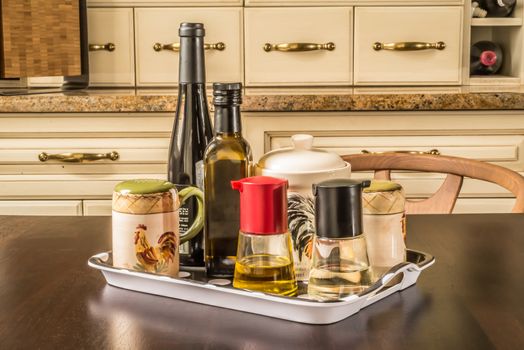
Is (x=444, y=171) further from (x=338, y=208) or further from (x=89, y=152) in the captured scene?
(x=89, y=152)

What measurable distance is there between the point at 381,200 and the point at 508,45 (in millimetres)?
1866

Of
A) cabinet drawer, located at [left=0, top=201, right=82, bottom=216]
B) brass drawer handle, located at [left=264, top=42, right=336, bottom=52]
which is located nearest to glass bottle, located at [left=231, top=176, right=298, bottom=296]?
cabinet drawer, located at [left=0, top=201, right=82, bottom=216]

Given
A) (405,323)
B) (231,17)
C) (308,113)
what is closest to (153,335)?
(405,323)

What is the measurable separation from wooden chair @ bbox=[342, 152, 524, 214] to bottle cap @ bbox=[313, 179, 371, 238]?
0.66m

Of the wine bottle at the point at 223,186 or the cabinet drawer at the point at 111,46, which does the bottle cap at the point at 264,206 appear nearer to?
the wine bottle at the point at 223,186

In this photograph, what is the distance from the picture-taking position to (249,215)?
2.50 feet

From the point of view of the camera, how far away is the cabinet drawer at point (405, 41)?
2389mm

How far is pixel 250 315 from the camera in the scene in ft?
→ 2.46

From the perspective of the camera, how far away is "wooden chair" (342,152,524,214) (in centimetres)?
137

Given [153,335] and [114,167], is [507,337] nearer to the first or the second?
[153,335]

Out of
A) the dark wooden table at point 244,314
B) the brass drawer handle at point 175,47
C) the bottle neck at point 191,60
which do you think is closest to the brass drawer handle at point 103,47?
the brass drawer handle at point 175,47

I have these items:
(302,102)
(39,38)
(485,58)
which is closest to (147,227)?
(302,102)

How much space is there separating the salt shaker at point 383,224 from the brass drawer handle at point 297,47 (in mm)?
1566

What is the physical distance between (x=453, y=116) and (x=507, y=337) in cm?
137
